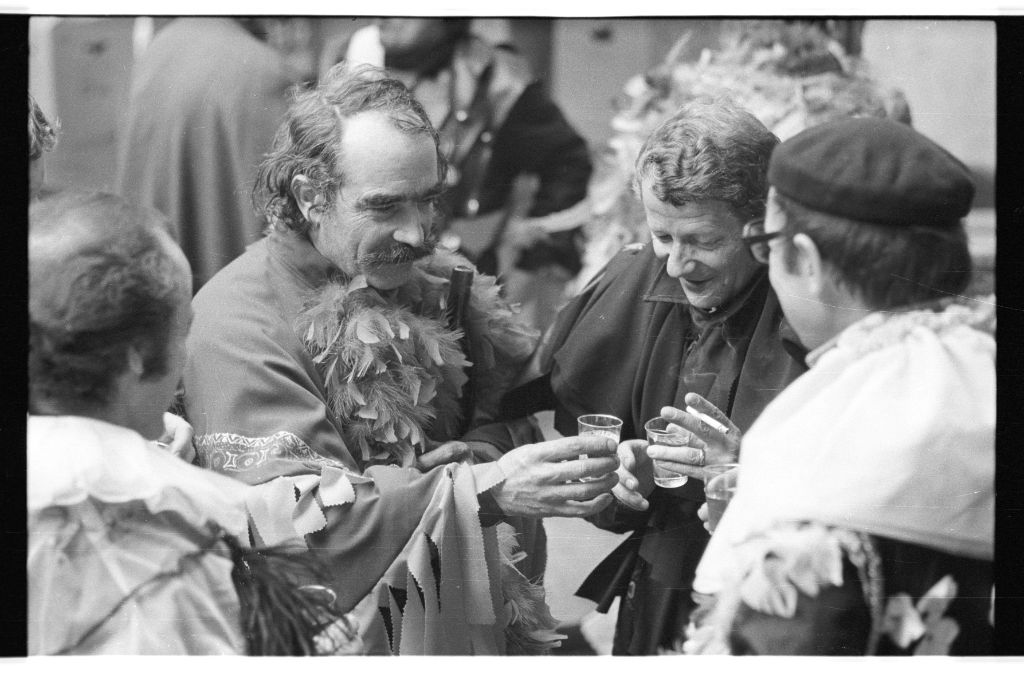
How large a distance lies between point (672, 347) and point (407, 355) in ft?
2.63

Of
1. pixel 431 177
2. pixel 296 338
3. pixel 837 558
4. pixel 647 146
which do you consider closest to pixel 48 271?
pixel 296 338

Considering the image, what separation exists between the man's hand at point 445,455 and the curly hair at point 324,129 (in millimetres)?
777

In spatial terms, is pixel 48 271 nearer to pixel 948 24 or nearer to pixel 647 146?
pixel 647 146

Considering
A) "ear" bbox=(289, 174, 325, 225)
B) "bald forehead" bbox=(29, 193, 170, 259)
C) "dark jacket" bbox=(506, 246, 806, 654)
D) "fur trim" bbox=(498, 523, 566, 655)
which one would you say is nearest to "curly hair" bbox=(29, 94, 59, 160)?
"bald forehead" bbox=(29, 193, 170, 259)

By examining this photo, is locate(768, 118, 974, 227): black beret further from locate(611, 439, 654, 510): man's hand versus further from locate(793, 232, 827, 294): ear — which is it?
locate(611, 439, 654, 510): man's hand

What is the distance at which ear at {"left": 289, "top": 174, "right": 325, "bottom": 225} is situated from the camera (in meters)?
3.07

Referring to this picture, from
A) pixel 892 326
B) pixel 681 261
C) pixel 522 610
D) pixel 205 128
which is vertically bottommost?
pixel 522 610

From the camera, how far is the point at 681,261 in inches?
121

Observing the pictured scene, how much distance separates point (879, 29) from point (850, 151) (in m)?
0.44

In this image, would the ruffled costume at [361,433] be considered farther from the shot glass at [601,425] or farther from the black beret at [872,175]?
the black beret at [872,175]

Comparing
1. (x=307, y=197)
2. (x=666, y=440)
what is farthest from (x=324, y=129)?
(x=666, y=440)

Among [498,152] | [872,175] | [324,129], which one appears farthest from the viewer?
[498,152]

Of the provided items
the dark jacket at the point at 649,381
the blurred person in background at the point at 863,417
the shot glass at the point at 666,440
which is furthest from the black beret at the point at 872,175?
the shot glass at the point at 666,440

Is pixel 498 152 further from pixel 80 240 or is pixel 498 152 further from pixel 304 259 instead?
pixel 80 240
